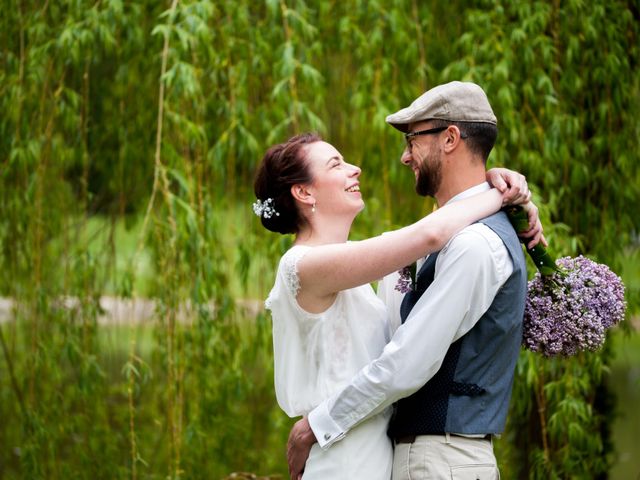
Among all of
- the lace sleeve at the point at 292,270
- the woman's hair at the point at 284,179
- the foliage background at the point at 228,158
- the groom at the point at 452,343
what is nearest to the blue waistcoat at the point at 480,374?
the groom at the point at 452,343

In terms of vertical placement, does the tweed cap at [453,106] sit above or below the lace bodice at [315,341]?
above

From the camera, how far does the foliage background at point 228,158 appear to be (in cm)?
326

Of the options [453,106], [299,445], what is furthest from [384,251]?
[299,445]

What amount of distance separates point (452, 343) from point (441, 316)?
0.10m

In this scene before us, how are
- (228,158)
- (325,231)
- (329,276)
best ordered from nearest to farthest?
(329,276), (325,231), (228,158)

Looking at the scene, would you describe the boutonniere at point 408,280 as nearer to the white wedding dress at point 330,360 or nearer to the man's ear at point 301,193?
the white wedding dress at point 330,360

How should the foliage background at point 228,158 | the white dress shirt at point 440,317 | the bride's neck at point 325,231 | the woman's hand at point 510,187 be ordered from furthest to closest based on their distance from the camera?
the foliage background at point 228,158, the bride's neck at point 325,231, the woman's hand at point 510,187, the white dress shirt at point 440,317

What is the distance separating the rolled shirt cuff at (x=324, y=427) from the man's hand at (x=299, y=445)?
0.03 m

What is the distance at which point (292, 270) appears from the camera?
202 cm

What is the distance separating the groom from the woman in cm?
5

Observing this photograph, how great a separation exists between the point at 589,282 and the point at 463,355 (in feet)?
1.23

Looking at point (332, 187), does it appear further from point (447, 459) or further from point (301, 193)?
point (447, 459)

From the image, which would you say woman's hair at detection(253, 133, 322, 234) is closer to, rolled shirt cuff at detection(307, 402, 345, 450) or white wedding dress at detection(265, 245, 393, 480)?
white wedding dress at detection(265, 245, 393, 480)

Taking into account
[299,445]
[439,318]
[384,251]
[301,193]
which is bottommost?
[299,445]
